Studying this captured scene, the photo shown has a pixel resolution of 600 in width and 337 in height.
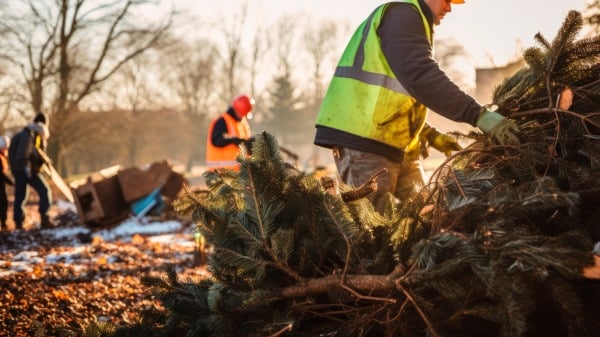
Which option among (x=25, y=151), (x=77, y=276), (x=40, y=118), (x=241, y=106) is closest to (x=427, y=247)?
(x=77, y=276)

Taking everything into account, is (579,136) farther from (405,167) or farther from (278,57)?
(278,57)

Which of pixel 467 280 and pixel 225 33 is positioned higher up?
pixel 225 33

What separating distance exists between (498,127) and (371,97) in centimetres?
77

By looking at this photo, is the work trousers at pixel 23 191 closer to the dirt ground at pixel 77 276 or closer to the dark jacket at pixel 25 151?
the dark jacket at pixel 25 151

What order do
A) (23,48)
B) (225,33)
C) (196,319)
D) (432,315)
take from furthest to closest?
(225,33) → (23,48) → (196,319) → (432,315)

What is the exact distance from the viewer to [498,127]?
2.35 meters

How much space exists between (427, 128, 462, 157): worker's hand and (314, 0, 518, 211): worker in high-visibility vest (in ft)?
1.64

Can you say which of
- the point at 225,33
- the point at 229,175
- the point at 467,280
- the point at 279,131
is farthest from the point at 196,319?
the point at 279,131

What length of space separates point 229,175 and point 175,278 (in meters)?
0.56

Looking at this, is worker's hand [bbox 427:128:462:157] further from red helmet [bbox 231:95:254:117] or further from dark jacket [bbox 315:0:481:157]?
red helmet [bbox 231:95:254:117]

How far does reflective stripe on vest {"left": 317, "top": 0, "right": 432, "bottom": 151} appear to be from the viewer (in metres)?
2.85

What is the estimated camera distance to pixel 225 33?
3850 centimetres

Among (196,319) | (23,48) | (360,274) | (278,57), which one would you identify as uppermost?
(278,57)

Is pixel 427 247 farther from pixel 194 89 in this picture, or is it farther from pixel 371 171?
pixel 194 89
